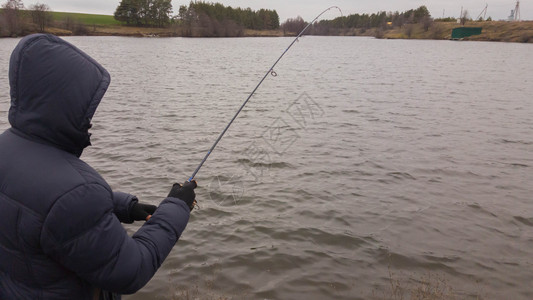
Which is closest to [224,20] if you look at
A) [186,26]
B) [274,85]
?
[186,26]

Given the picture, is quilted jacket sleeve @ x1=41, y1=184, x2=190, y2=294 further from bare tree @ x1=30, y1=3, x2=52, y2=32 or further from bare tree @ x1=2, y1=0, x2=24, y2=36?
bare tree @ x1=30, y1=3, x2=52, y2=32

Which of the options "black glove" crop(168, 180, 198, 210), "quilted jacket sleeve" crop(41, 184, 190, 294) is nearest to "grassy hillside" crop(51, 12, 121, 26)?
"black glove" crop(168, 180, 198, 210)

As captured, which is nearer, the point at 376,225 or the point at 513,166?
the point at 376,225

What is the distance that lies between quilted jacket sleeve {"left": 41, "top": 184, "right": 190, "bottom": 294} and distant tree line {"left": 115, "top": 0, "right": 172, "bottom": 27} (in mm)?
142265

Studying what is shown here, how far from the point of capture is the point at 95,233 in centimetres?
184

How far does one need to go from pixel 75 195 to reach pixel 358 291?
4274 mm

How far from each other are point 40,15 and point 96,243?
100.0 metres

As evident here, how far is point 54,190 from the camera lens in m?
1.73

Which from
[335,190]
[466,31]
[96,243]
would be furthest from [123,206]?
[466,31]

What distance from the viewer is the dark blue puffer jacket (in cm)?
175

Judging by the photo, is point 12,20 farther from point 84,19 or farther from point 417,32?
point 417,32

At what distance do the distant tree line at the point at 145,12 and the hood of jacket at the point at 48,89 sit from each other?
141982 mm

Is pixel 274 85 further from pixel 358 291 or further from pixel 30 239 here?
Result: pixel 30 239

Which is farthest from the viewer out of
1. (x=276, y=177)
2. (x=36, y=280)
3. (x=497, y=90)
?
(x=497, y=90)
